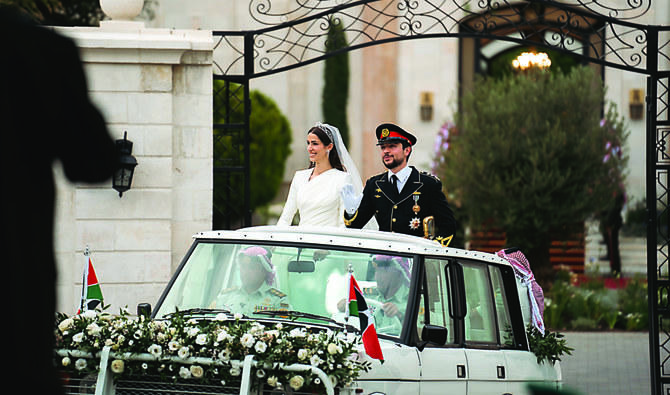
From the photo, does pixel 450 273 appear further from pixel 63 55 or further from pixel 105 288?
pixel 105 288

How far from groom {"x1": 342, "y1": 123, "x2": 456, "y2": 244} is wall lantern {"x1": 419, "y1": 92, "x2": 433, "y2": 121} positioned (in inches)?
785

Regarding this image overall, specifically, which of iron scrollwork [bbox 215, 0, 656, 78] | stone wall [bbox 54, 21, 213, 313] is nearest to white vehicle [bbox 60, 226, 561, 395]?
iron scrollwork [bbox 215, 0, 656, 78]

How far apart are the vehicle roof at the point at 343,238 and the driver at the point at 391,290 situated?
0.25 ft

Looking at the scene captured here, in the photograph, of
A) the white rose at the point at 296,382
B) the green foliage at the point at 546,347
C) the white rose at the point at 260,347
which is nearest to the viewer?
the white rose at the point at 296,382

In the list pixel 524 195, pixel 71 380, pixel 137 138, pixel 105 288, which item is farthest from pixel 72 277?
pixel 524 195

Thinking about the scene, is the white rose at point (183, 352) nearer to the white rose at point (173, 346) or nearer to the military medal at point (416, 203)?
the white rose at point (173, 346)

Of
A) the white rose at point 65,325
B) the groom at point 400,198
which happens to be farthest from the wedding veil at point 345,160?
the white rose at point 65,325

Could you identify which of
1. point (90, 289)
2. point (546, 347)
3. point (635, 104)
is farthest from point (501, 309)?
point (635, 104)

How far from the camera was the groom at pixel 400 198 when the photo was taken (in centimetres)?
841

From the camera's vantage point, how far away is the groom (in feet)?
27.6

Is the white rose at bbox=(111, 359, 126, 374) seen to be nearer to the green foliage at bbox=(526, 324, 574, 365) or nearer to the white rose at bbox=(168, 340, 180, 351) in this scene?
the white rose at bbox=(168, 340, 180, 351)

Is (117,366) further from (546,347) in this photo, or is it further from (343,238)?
(546,347)

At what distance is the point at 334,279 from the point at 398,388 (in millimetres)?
777

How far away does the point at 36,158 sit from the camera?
299 cm
